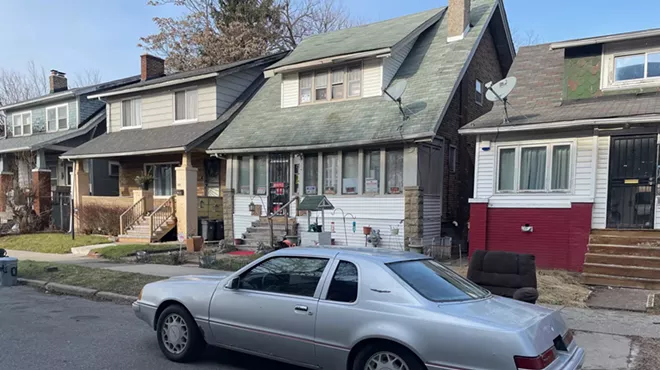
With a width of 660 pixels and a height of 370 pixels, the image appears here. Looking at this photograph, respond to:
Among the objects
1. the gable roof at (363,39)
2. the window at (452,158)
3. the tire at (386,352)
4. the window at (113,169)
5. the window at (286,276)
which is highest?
the gable roof at (363,39)

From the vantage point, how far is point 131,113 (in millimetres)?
20562

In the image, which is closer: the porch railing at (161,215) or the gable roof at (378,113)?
the gable roof at (378,113)

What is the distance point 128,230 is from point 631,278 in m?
15.5

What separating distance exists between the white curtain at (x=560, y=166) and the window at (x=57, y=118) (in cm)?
2283

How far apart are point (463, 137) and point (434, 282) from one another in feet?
41.4

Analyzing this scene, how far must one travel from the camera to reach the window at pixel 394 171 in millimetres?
13219

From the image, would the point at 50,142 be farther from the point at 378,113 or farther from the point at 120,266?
the point at 378,113

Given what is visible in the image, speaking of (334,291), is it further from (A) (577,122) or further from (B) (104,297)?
(A) (577,122)

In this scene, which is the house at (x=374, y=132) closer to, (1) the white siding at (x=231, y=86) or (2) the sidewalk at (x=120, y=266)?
(1) the white siding at (x=231, y=86)

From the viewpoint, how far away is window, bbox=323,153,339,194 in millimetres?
14383

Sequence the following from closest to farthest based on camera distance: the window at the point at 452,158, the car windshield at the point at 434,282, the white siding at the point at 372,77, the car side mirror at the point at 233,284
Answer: the car windshield at the point at 434,282 < the car side mirror at the point at 233,284 < the white siding at the point at 372,77 < the window at the point at 452,158

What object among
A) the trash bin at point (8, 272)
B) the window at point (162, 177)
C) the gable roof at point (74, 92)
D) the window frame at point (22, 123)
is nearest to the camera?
the trash bin at point (8, 272)

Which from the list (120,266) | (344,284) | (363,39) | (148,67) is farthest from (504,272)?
(148,67)

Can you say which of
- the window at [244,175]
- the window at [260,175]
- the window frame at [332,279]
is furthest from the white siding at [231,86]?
the window frame at [332,279]
